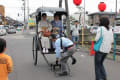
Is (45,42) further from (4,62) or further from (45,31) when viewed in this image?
(4,62)

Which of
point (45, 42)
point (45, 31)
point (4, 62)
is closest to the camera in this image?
point (4, 62)

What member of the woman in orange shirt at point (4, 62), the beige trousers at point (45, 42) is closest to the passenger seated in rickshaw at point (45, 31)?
the beige trousers at point (45, 42)

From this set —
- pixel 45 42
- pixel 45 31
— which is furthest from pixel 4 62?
pixel 45 31

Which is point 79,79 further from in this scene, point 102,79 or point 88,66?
point 88,66

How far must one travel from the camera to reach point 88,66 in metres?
8.41

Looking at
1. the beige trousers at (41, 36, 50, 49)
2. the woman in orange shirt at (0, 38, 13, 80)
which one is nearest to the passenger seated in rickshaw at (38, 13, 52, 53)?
the beige trousers at (41, 36, 50, 49)

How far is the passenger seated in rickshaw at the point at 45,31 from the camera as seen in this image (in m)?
7.86

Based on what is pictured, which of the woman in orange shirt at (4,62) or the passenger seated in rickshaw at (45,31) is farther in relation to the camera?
the passenger seated in rickshaw at (45,31)

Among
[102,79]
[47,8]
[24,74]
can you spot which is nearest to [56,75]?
[24,74]

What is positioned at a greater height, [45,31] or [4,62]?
[45,31]

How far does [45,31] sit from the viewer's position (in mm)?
8281

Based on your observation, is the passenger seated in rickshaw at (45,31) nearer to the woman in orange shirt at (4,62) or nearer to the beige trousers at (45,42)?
the beige trousers at (45,42)

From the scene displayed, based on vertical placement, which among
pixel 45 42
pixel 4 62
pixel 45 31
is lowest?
pixel 4 62

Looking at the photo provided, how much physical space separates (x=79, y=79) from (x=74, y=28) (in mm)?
7152
